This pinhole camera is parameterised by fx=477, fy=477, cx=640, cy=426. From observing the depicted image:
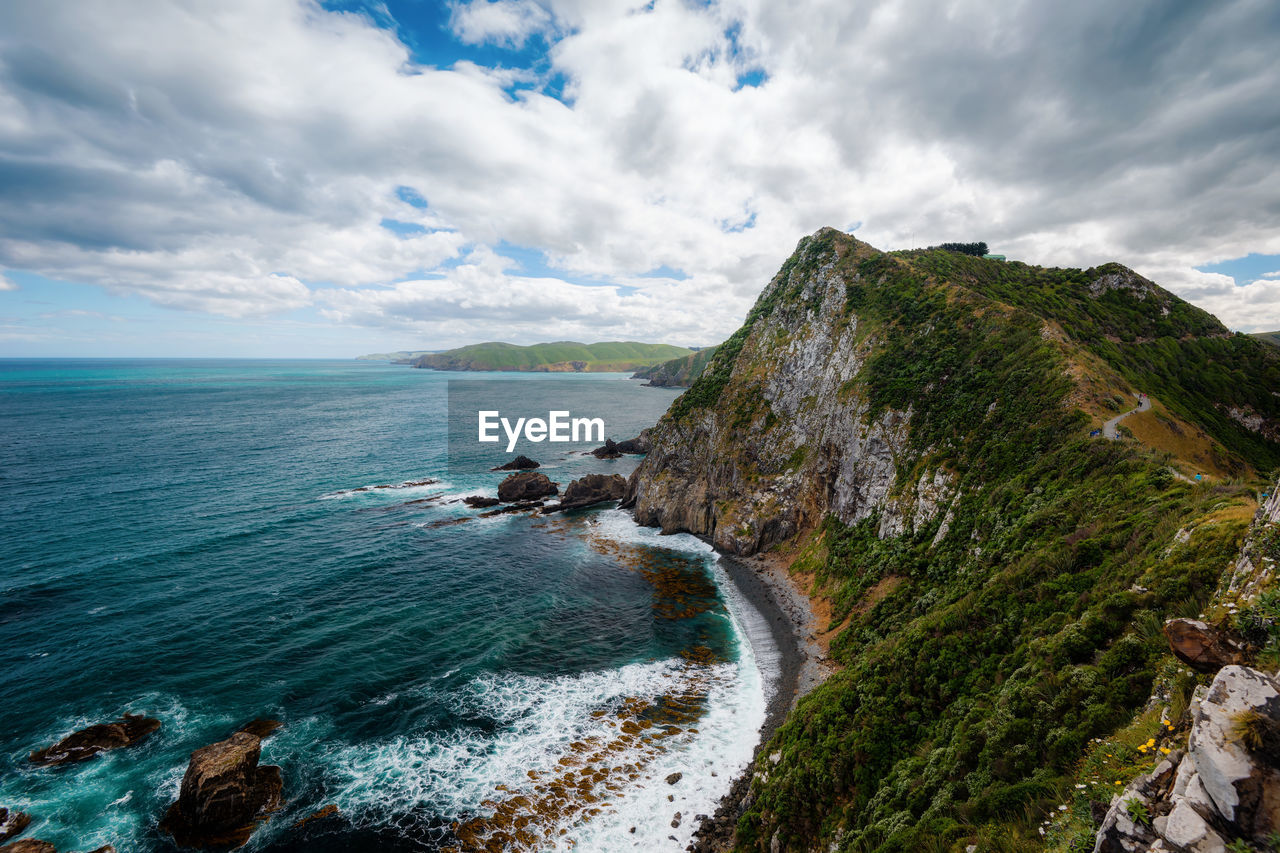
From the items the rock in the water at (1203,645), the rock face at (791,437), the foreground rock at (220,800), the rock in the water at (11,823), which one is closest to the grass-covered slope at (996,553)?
the rock face at (791,437)

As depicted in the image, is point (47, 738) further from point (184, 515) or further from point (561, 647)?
point (184, 515)

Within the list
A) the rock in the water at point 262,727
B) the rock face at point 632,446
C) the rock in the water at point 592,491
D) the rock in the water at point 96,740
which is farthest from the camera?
the rock face at point 632,446

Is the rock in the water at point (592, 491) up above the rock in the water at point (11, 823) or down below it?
above

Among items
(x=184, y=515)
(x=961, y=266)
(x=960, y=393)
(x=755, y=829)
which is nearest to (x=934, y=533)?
(x=960, y=393)

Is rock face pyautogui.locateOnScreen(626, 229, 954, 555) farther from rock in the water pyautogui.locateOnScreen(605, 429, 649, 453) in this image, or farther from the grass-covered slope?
rock in the water pyautogui.locateOnScreen(605, 429, 649, 453)

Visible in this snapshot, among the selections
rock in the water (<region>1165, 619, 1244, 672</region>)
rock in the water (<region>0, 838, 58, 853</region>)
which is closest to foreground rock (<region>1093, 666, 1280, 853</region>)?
rock in the water (<region>1165, 619, 1244, 672</region>)

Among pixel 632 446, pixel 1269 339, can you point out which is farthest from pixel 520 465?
pixel 1269 339

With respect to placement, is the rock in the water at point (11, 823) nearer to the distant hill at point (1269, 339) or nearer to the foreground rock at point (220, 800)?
the foreground rock at point (220, 800)
